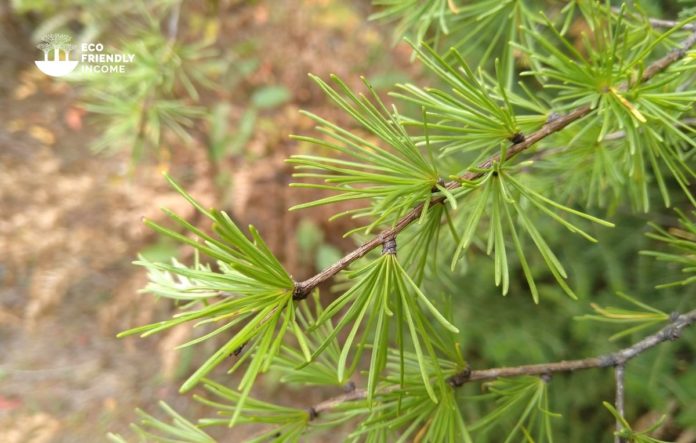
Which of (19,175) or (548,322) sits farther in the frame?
(19,175)

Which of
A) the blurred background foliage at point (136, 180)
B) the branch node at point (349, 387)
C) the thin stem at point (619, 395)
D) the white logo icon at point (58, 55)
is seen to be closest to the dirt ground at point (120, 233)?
the blurred background foliage at point (136, 180)

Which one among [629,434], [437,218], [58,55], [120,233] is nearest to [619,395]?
[629,434]

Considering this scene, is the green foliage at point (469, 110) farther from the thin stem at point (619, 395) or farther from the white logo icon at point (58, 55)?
the white logo icon at point (58, 55)

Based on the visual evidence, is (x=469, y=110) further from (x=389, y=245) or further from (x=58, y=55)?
(x=58, y=55)

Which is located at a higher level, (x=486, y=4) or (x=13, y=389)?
(x=486, y=4)

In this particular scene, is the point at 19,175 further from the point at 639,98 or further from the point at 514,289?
the point at 639,98

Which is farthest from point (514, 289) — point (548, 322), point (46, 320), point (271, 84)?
point (46, 320)
